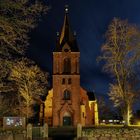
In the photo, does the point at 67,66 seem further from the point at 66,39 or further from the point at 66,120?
the point at 66,120

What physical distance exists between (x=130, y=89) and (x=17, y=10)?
44.3m

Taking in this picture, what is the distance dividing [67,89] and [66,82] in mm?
1358

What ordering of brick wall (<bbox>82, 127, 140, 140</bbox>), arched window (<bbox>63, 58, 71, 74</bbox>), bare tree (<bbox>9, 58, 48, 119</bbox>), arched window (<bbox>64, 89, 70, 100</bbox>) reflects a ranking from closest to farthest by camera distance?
brick wall (<bbox>82, 127, 140, 140</bbox>), bare tree (<bbox>9, 58, 48, 119</bbox>), arched window (<bbox>64, 89, 70, 100</bbox>), arched window (<bbox>63, 58, 71, 74</bbox>)

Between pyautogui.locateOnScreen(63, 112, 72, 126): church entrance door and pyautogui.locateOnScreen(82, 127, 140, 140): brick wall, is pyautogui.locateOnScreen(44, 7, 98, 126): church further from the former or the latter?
pyautogui.locateOnScreen(82, 127, 140, 140): brick wall

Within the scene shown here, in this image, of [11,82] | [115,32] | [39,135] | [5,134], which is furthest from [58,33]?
[5,134]

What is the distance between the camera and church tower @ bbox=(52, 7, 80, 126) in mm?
71094

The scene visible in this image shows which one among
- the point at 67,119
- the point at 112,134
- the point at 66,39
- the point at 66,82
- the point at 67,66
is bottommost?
the point at 112,134

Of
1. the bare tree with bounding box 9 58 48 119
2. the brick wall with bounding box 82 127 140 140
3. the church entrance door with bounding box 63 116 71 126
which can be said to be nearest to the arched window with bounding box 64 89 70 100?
the church entrance door with bounding box 63 116 71 126

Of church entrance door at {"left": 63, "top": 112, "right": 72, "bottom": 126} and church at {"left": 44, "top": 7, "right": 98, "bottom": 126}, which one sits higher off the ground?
church at {"left": 44, "top": 7, "right": 98, "bottom": 126}

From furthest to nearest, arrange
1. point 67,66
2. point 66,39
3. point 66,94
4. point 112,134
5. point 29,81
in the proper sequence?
point 66,39, point 67,66, point 66,94, point 29,81, point 112,134

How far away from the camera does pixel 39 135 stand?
37.5 meters

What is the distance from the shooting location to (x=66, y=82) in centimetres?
7325

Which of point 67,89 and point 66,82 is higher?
point 66,82

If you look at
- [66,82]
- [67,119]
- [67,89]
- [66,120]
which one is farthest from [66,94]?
[66,120]
